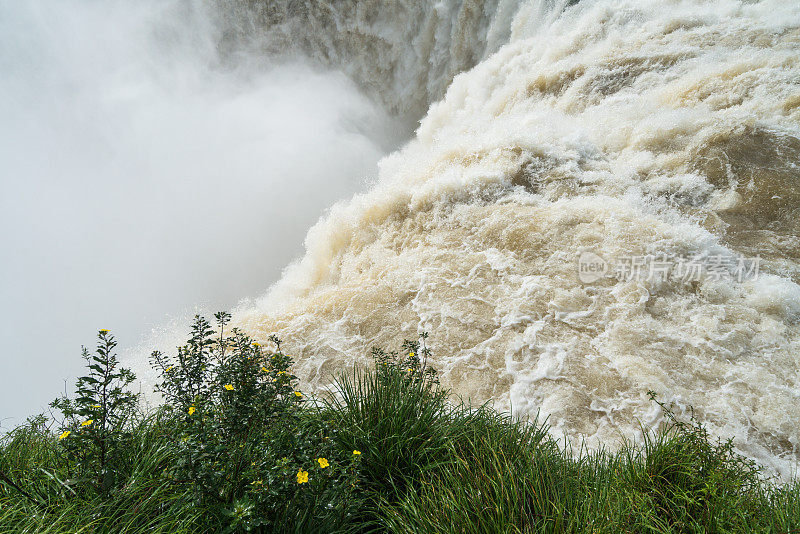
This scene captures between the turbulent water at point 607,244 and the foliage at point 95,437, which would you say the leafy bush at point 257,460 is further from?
the turbulent water at point 607,244

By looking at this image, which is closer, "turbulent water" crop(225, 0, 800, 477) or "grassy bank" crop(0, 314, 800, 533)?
"grassy bank" crop(0, 314, 800, 533)

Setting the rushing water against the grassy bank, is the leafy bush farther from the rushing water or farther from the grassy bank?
the rushing water

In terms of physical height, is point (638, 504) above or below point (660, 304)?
above

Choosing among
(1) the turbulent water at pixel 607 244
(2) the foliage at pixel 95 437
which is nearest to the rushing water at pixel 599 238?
(1) the turbulent water at pixel 607 244

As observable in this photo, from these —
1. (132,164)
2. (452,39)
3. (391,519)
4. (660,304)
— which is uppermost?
(132,164)

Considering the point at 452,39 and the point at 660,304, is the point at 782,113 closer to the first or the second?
the point at 660,304

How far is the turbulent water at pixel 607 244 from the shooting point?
11.6 ft

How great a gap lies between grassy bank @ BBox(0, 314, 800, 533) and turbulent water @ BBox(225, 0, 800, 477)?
137 centimetres

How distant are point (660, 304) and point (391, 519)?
3.60m

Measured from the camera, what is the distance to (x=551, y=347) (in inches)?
157

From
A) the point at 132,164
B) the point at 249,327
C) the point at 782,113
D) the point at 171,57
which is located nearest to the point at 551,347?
the point at 249,327

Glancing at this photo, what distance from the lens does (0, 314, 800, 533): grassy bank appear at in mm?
1610

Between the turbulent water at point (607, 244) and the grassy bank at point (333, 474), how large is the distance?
137cm

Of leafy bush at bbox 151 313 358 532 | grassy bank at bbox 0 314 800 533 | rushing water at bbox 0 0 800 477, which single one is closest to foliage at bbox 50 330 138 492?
grassy bank at bbox 0 314 800 533
